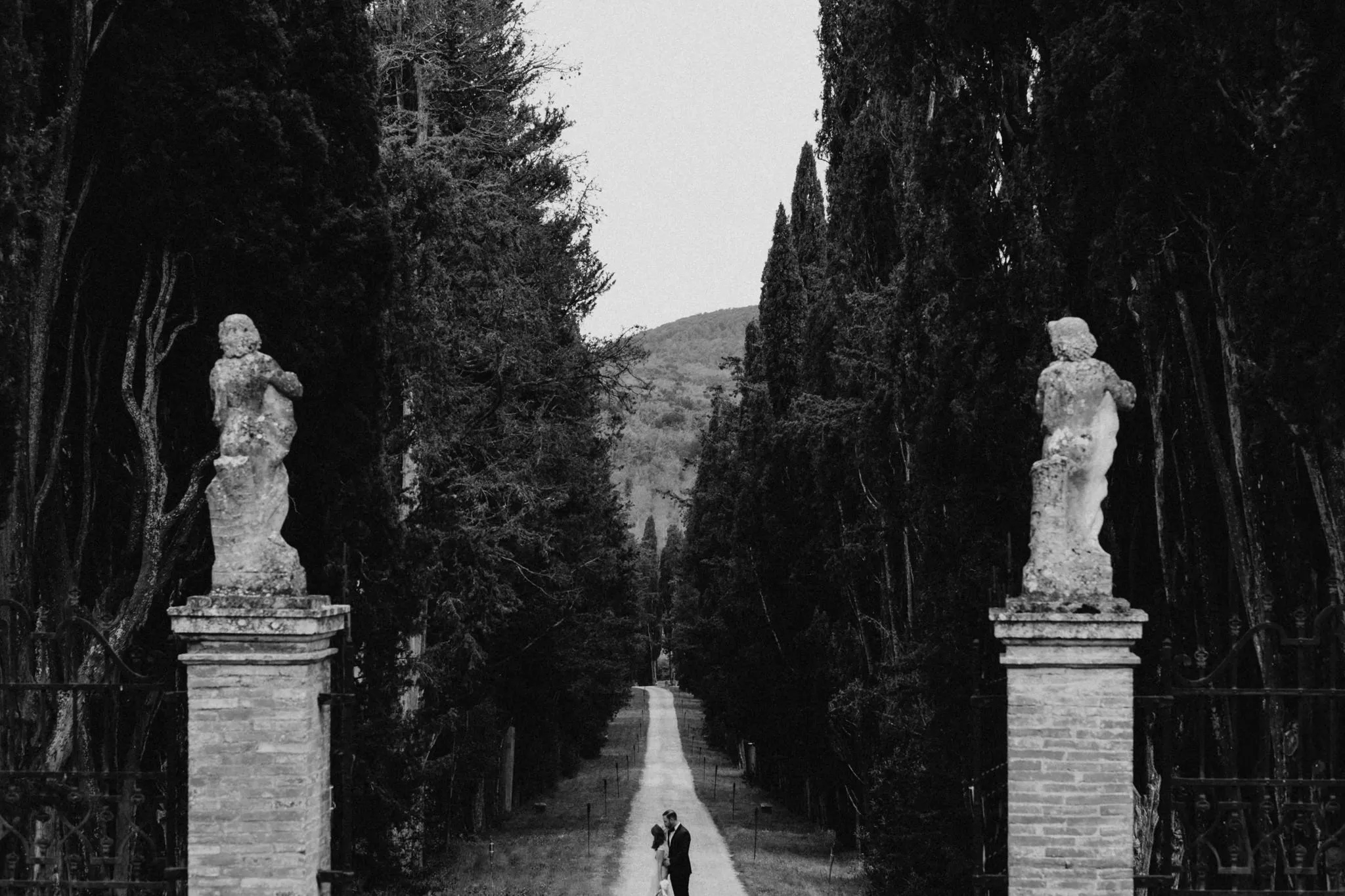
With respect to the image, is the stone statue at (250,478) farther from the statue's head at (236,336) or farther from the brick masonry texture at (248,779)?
the brick masonry texture at (248,779)

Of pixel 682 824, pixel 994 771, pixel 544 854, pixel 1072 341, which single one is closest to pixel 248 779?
pixel 1072 341

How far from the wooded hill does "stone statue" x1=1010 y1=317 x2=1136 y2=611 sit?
0.69 metres

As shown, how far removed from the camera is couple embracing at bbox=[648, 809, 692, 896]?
1500 centimetres

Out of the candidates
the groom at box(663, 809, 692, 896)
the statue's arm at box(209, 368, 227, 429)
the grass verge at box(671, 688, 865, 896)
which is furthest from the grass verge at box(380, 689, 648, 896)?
the statue's arm at box(209, 368, 227, 429)

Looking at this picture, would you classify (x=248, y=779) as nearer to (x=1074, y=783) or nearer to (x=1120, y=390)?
(x=1074, y=783)

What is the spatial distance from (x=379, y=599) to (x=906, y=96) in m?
8.19

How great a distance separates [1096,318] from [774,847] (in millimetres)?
16176

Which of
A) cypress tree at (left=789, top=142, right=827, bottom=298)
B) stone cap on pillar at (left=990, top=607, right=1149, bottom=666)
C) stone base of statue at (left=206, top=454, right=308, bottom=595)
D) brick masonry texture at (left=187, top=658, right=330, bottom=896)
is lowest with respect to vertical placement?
brick masonry texture at (left=187, top=658, right=330, bottom=896)

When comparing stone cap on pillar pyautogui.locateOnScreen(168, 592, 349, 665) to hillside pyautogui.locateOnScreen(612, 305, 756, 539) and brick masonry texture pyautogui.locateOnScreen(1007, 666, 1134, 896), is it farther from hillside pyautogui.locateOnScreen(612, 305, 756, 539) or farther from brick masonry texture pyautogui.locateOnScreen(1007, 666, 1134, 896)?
hillside pyautogui.locateOnScreen(612, 305, 756, 539)

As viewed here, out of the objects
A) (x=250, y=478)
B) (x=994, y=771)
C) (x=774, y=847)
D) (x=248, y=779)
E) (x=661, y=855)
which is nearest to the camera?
(x=248, y=779)

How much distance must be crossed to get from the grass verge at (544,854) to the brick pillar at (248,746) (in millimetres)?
7614

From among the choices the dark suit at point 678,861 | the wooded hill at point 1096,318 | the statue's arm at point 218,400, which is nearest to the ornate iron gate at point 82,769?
the statue's arm at point 218,400

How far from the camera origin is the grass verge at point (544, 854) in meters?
19.0

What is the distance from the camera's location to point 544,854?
22.7 meters
